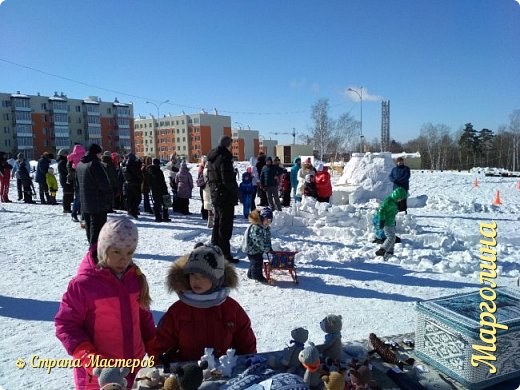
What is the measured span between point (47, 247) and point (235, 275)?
6607 mm

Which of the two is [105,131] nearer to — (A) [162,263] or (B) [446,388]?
(A) [162,263]

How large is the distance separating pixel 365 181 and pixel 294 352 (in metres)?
14.8

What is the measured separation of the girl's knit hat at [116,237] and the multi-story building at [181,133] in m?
76.4

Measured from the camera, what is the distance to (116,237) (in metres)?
2.10

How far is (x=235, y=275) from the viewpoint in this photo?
2.41 metres

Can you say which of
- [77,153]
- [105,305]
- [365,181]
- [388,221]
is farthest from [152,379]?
[365,181]

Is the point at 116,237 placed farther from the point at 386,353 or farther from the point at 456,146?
the point at 456,146

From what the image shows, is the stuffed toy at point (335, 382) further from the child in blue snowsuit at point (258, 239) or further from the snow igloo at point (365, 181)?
the snow igloo at point (365, 181)

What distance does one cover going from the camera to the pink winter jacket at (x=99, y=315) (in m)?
1.99

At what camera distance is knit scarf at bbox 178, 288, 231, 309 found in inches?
86.6

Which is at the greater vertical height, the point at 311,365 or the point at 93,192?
the point at 93,192

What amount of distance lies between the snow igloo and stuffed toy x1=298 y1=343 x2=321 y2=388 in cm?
1233

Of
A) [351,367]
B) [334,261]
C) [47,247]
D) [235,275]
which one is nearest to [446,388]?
[351,367]

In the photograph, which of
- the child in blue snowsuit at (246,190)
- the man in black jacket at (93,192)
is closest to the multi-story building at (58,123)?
the child in blue snowsuit at (246,190)
